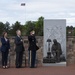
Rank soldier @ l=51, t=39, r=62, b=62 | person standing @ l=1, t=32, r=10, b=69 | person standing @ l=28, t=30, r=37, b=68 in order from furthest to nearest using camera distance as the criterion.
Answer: soldier @ l=51, t=39, r=62, b=62, person standing @ l=28, t=30, r=37, b=68, person standing @ l=1, t=32, r=10, b=69

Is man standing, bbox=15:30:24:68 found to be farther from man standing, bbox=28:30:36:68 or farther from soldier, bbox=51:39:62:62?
soldier, bbox=51:39:62:62

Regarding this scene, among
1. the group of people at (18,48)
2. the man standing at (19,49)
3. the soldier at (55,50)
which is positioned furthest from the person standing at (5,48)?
the soldier at (55,50)

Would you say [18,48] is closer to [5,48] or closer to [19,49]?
[19,49]

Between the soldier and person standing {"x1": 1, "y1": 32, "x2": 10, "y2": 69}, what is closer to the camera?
person standing {"x1": 1, "y1": 32, "x2": 10, "y2": 69}

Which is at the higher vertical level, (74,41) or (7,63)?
(74,41)

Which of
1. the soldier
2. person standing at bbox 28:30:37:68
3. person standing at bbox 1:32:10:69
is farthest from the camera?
the soldier

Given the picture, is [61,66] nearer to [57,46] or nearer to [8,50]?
[57,46]

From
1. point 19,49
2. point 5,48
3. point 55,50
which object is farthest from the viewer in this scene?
point 55,50

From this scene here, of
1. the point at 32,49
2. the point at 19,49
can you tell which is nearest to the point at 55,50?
the point at 32,49

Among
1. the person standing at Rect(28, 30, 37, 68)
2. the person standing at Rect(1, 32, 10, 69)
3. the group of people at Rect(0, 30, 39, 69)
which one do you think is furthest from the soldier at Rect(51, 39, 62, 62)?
the person standing at Rect(1, 32, 10, 69)

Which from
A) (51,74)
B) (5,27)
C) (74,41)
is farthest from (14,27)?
(51,74)

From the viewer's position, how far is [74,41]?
59.3ft

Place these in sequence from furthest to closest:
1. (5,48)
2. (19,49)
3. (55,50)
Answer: (55,50) < (19,49) < (5,48)

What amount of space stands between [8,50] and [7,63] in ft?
3.54
